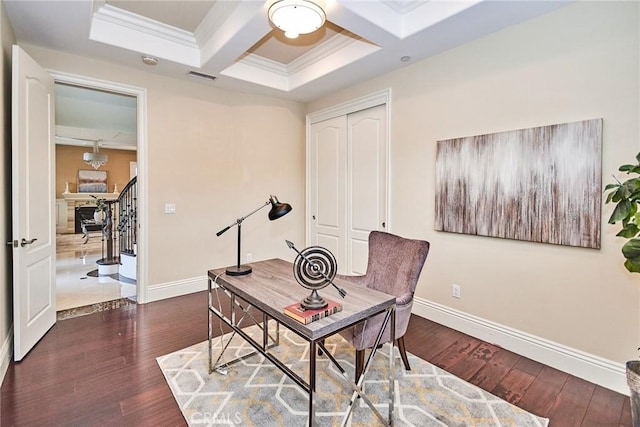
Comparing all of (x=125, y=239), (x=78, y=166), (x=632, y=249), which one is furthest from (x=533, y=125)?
(x=78, y=166)

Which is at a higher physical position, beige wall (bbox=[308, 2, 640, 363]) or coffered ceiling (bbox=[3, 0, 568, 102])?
coffered ceiling (bbox=[3, 0, 568, 102])

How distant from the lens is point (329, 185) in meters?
4.42

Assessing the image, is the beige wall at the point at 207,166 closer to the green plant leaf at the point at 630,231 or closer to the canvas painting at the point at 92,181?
the green plant leaf at the point at 630,231

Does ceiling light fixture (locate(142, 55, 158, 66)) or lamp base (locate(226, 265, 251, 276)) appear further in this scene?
ceiling light fixture (locate(142, 55, 158, 66))

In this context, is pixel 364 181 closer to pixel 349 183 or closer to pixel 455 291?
pixel 349 183

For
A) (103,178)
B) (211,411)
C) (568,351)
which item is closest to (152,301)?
(211,411)

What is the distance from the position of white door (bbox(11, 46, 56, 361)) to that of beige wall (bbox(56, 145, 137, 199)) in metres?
8.37

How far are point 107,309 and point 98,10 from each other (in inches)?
114

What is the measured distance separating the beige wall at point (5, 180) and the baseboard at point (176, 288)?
4.06ft

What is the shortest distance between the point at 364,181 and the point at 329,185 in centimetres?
66

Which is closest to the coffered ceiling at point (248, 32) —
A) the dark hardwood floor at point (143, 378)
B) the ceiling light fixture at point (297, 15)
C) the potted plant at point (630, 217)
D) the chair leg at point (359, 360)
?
the ceiling light fixture at point (297, 15)

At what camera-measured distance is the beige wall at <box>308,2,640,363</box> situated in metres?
2.05

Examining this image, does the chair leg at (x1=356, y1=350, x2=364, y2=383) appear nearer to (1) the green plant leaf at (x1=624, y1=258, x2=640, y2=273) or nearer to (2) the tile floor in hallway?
(1) the green plant leaf at (x1=624, y1=258, x2=640, y2=273)

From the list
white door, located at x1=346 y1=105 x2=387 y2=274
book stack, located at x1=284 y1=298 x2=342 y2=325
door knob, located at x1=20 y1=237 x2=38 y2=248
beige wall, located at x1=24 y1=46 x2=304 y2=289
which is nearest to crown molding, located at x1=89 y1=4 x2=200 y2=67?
beige wall, located at x1=24 y1=46 x2=304 y2=289
